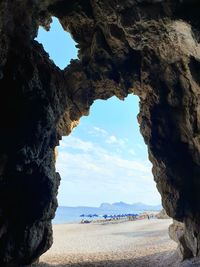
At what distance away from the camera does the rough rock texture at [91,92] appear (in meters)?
17.3

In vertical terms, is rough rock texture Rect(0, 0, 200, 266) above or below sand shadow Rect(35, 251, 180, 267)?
above

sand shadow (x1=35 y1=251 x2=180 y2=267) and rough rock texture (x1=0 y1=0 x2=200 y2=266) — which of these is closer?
rough rock texture (x1=0 y1=0 x2=200 y2=266)

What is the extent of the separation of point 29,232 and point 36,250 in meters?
1.75

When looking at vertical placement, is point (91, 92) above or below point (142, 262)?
above

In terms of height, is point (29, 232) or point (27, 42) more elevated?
point (27, 42)

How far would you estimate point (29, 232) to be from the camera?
1928 centimetres

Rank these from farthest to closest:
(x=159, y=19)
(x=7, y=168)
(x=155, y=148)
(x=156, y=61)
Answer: (x=155, y=148) → (x=156, y=61) → (x=7, y=168) → (x=159, y=19)

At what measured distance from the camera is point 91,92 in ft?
81.0

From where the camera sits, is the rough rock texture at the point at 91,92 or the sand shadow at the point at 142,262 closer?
the rough rock texture at the point at 91,92

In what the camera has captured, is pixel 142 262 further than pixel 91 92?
No

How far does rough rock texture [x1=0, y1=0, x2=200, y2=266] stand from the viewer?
1728cm

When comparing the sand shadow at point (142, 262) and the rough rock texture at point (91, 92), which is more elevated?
the rough rock texture at point (91, 92)

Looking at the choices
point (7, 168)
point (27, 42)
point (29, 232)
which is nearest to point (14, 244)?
point (29, 232)

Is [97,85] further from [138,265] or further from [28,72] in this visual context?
[138,265]
